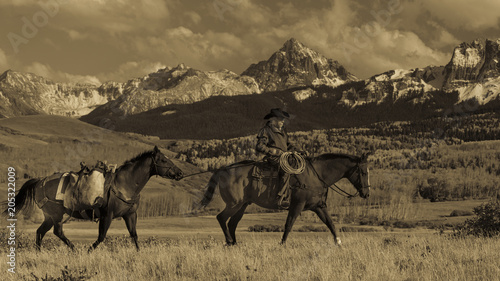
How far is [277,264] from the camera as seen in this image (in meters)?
11.1

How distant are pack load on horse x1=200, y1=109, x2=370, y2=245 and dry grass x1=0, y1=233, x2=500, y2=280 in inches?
47.8

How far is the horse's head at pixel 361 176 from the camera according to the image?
49.7 feet

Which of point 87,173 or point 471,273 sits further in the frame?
point 87,173

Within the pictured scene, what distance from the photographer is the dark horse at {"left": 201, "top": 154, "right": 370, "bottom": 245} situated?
14594 millimetres

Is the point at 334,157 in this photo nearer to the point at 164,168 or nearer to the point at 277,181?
the point at 277,181

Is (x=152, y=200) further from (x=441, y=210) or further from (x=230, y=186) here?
(x=230, y=186)

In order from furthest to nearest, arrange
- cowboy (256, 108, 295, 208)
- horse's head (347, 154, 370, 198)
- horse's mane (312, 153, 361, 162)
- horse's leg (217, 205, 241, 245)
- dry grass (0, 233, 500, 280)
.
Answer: horse's mane (312, 153, 361, 162)
horse's head (347, 154, 370, 198)
horse's leg (217, 205, 241, 245)
cowboy (256, 108, 295, 208)
dry grass (0, 233, 500, 280)

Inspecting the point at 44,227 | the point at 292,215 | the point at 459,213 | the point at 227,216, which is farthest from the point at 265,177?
the point at 459,213

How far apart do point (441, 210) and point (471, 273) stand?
42.0 meters

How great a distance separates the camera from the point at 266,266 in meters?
10.8

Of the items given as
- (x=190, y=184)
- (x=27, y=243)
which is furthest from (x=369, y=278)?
(x=190, y=184)

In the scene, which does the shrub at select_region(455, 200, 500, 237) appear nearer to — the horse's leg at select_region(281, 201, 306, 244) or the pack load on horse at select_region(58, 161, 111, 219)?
the horse's leg at select_region(281, 201, 306, 244)

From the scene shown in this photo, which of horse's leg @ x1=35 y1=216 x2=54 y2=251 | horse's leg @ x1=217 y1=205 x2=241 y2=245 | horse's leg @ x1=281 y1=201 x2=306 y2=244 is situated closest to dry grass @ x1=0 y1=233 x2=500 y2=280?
horse's leg @ x1=281 y1=201 x2=306 y2=244

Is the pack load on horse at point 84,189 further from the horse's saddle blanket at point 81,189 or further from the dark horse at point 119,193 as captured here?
the dark horse at point 119,193
